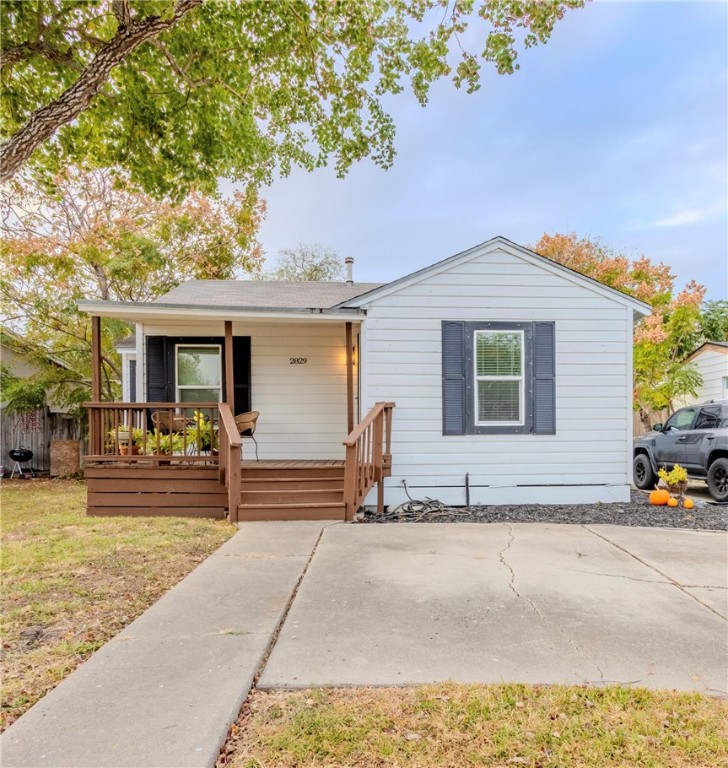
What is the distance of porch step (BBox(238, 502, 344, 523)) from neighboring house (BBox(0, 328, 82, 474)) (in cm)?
852

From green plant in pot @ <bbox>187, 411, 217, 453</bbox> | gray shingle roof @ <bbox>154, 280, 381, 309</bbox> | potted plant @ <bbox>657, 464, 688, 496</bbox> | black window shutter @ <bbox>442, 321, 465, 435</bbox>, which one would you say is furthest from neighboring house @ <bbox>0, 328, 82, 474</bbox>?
potted plant @ <bbox>657, 464, 688, 496</bbox>

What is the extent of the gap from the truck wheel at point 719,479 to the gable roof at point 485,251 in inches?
116

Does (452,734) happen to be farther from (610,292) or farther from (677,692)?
(610,292)

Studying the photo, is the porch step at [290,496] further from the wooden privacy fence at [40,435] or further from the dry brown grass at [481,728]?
the wooden privacy fence at [40,435]

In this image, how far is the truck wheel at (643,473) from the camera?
8961 mm

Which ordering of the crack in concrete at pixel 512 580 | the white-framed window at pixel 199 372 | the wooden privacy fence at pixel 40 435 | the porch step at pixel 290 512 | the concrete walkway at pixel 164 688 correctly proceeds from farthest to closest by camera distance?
the wooden privacy fence at pixel 40 435, the white-framed window at pixel 199 372, the porch step at pixel 290 512, the crack in concrete at pixel 512 580, the concrete walkway at pixel 164 688

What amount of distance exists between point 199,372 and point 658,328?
11.2 metres

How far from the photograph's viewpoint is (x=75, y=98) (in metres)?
4.53

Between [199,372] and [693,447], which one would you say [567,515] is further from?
[199,372]

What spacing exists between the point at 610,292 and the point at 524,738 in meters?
6.30

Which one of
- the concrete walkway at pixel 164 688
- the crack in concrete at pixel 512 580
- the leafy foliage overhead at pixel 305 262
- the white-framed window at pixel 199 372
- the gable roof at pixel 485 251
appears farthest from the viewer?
the leafy foliage overhead at pixel 305 262

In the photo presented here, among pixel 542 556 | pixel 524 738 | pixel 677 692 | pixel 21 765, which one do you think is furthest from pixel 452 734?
pixel 542 556

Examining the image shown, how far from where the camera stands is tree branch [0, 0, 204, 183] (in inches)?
166

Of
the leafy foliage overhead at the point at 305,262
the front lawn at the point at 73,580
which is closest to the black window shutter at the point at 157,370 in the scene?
the front lawn at the point at 73,580
